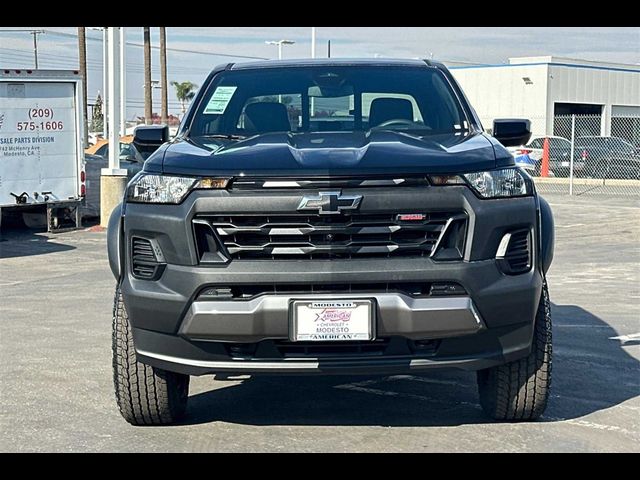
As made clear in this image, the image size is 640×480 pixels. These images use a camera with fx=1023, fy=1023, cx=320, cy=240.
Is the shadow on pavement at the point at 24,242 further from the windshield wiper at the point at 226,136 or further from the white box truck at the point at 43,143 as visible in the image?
the windshield wiper at the point at 226,136

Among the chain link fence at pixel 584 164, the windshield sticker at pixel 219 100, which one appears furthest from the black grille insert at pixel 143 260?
the chain link fence at pixel 584 164

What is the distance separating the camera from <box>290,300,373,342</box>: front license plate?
14.6 ft

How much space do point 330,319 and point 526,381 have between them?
117cm

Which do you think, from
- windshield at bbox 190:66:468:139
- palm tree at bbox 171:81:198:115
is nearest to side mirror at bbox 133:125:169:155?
windshield at bbox 190:66:468:139

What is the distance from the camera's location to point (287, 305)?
445cm

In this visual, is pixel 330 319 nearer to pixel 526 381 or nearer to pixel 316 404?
pixel 526 381

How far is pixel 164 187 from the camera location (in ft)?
15.4

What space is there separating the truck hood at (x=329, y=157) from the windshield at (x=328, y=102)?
0.67m

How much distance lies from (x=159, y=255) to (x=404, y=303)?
44.4 inches

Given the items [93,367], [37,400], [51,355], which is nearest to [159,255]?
[37,400]

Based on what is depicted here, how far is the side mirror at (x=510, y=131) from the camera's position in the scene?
237 inches

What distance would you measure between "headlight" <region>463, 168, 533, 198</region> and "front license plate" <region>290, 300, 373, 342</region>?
734mm

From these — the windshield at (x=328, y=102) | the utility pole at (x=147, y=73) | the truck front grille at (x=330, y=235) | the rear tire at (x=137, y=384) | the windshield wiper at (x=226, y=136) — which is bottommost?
the rear tire at (x=137, y=384)

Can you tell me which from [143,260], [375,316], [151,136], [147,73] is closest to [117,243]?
[143,260]
